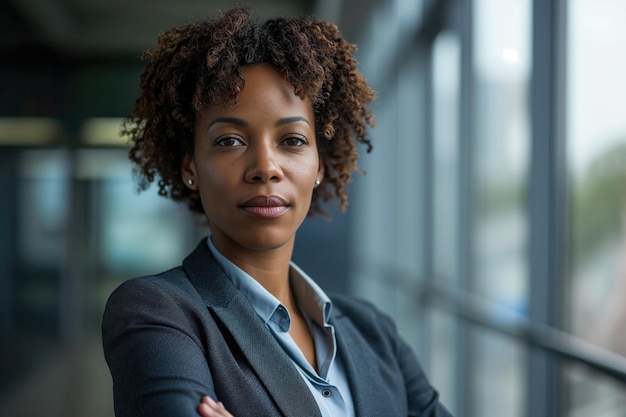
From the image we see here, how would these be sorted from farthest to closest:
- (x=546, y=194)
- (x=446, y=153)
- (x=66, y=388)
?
(x=66, y=388) → (x=446, y=153) → (x=546, y=194)

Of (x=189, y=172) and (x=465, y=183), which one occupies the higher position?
(x=189, y=172)

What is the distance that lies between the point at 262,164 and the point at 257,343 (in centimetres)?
28

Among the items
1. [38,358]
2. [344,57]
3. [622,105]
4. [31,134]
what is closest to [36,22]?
[31,134]

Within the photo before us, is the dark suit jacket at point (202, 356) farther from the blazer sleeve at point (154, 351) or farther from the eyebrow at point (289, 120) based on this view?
the eyebrow at point (289, 120)

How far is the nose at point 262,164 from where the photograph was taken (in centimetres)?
131

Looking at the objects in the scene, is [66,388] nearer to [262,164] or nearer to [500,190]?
[500,190]

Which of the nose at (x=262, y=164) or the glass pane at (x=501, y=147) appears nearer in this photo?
the nose at (x=262, y=164)

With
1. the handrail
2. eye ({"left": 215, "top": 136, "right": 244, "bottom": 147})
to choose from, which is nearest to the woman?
eye ({"left": 215, "top": 136, "right": 244, "bottom": 147})

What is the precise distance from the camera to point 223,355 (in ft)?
4.15

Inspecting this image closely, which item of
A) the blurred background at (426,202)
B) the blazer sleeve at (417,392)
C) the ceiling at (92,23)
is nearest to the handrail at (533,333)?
the blurred background at (426,202)

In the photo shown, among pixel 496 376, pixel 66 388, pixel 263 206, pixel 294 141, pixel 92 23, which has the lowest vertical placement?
pixel 66 388

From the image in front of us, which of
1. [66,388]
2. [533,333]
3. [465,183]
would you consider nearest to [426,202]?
[465,183]

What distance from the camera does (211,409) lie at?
3.82 feet

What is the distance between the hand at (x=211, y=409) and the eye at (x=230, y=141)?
40cm
